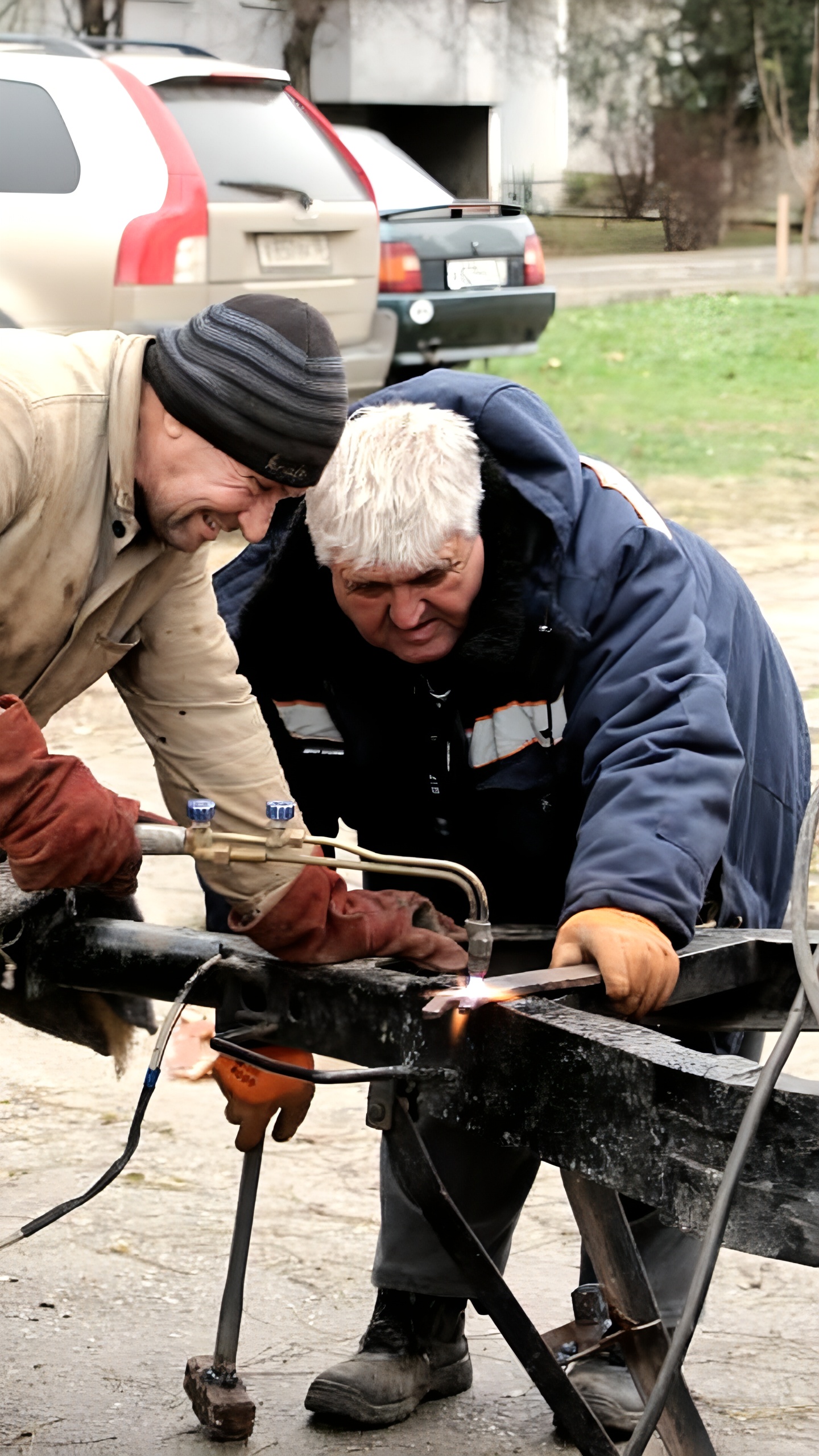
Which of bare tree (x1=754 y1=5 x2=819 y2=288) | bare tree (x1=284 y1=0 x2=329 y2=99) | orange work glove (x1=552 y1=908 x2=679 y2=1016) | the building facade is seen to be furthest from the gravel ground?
bare tree (x1=754 y1=5 x2=819 y2=288)

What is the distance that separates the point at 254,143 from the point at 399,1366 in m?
6.16

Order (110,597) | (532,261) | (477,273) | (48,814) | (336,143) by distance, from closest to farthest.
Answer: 1. (48,814)
2. (110,597)
3. (336,143)
4. (477,273)
5. (532,261)

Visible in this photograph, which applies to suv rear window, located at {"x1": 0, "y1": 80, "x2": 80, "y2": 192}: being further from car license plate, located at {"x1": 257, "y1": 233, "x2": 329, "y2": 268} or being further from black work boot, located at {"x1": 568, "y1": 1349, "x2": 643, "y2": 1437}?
black work boot, located at {"x1": 568, "y1": 1349, "x2": 643, "y2": 1437}

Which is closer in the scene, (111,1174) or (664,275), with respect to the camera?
(111,1174)

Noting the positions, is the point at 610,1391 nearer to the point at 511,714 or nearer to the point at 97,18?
the point at 511,714

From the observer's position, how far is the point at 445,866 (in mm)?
2180

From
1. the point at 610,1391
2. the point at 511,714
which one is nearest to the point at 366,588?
the point at 511,714

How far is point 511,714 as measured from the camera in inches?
104

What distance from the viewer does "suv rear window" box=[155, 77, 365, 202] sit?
7578 millimetres

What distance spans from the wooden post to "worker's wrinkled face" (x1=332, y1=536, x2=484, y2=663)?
62.1 feet

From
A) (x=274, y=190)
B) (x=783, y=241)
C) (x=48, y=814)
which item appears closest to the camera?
(x=48, y=814)

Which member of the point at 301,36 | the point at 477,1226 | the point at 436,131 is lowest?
the point at 477,1226

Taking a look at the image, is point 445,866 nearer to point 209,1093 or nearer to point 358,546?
point 358,546

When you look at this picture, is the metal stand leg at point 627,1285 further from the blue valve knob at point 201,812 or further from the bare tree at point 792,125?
the bare tree at point 792,125
